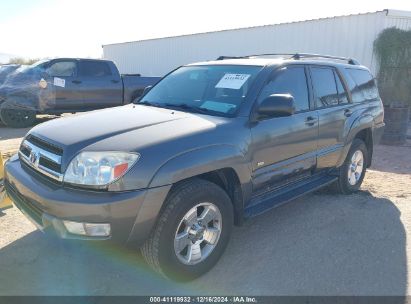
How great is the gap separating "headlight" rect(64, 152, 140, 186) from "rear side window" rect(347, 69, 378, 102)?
3514 millimetres

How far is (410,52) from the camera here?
1292 centimetres

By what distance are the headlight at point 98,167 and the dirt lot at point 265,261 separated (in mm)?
462

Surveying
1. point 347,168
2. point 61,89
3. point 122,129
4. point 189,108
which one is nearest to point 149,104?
point 189,108

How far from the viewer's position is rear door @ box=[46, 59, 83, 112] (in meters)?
10.1

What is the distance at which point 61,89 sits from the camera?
1023cm

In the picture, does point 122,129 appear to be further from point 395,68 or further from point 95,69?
point 395,68

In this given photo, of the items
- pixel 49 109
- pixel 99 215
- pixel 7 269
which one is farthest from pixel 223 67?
pixel 49 109

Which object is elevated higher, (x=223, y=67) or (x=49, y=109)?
(x=223, y=67)

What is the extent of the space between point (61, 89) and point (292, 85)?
7.97 meters

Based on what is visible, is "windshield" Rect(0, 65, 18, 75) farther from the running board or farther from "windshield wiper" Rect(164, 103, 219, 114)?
the running board

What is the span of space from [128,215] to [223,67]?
210 cm

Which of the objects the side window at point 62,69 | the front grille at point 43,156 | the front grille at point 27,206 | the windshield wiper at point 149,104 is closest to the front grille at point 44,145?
the front grille at point 43,156

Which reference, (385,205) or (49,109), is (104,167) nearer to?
(385,205)

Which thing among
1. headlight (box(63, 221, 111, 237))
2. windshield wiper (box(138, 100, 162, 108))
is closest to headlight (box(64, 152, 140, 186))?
headlight (box(63, 221, 111, 237))
